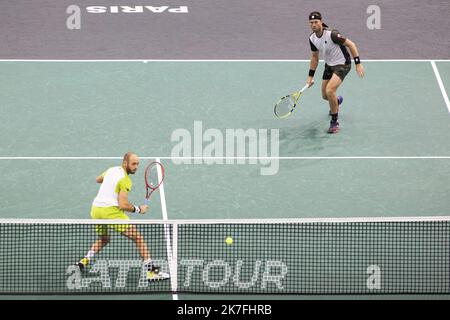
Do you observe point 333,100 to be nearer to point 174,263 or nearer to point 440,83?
point 440,83

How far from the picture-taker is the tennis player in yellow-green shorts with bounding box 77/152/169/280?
15.0 m

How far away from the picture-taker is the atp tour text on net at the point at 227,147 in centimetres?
1912

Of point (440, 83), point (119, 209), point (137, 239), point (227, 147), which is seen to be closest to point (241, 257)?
point (137, 239)

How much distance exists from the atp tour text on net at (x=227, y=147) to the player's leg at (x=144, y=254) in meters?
4.18

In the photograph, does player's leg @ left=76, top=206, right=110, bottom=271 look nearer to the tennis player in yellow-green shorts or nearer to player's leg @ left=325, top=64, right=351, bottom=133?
the tennis player in yellow-green shorts

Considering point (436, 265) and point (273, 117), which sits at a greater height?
point (273, 117)

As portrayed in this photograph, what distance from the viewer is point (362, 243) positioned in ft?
52.1

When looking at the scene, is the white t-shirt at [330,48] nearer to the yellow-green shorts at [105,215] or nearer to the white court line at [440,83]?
the white court line at [440,83]

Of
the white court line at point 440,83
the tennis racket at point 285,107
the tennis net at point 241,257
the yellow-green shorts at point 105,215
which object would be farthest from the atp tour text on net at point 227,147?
the yellow-green shorts at point 105,215

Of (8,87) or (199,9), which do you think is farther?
(199,9)

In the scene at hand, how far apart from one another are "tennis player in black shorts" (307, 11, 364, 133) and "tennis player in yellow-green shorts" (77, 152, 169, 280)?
5771 mm

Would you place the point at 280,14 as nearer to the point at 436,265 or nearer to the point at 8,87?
the point at 8,87

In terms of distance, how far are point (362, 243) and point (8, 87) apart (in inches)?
360
